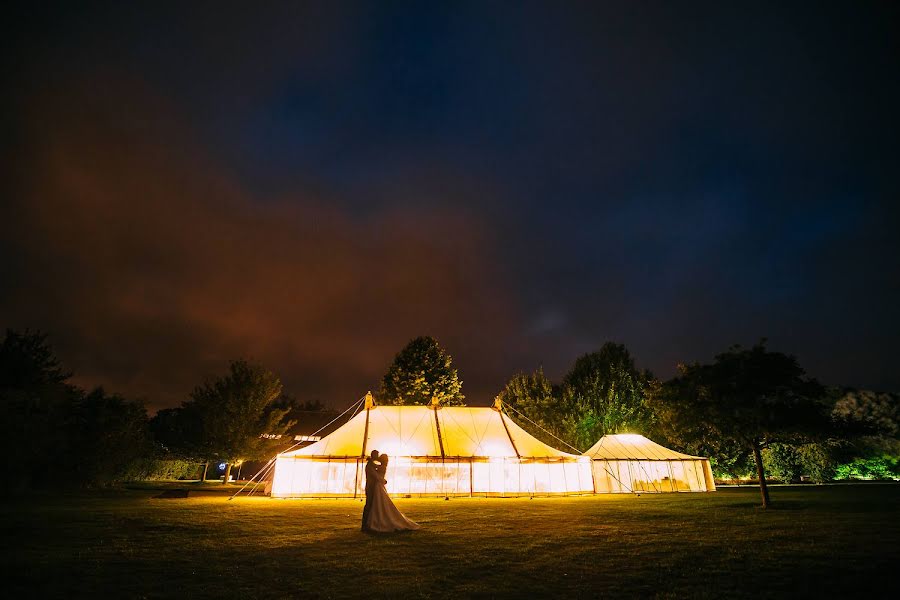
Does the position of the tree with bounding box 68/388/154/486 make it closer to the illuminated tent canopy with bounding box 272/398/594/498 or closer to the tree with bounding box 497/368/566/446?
the illuminated tent canopy with bounding box 272/398/594/498

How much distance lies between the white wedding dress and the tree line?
444 inches

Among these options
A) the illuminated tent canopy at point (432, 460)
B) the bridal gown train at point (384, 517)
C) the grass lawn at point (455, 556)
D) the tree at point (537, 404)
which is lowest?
the grass lawn at point (455, 556)

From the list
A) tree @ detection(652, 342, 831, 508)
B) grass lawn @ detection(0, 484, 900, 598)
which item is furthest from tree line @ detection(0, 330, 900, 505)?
grass lawn @ detection(0, 484, 900, 598)

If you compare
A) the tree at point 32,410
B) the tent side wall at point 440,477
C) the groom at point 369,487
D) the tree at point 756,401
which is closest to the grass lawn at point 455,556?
the groom at point 369,487

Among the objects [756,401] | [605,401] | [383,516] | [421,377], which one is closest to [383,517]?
[383,516]

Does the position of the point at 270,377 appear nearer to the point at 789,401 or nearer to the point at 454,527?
the point at 454,527

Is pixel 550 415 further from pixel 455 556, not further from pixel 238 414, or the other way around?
pixel 455 556

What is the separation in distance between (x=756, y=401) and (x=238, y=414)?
25108 mm

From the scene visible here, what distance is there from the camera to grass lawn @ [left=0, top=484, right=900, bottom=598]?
507 cm

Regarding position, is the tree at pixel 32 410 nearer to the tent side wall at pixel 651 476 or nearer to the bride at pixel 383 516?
the bride at pixel 383 516

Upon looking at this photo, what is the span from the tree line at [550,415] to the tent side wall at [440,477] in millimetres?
2236

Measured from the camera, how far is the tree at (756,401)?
46.0ft

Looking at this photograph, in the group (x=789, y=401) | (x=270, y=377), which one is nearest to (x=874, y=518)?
(x=789, y=401)

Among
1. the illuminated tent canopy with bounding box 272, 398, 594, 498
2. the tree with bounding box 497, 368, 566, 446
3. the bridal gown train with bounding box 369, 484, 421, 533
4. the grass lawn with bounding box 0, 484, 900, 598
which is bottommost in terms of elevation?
the grass lawn with bounding box 0, 484, 900, 598
